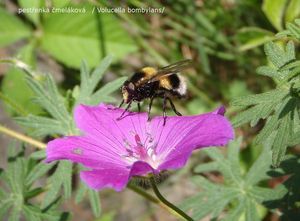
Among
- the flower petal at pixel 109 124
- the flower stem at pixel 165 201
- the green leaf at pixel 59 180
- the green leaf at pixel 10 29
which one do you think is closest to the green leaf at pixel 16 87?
the green leaf at pixel 10 29

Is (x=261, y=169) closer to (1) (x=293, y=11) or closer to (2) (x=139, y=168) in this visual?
(2) (x=139, y=168)

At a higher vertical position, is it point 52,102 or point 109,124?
point 52,102

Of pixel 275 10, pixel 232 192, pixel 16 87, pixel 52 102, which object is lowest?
pixel 232 192

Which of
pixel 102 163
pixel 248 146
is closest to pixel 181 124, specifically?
pixel 102 163

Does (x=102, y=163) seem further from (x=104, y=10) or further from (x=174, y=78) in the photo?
(x=104, y=10)

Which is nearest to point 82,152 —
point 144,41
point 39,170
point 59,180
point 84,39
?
point 59,180

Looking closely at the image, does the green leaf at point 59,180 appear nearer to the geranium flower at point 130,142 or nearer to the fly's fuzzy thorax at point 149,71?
the geranium flower at point 130,142
